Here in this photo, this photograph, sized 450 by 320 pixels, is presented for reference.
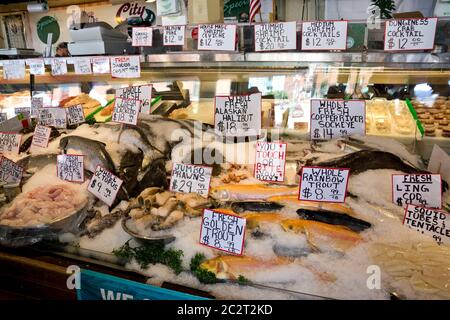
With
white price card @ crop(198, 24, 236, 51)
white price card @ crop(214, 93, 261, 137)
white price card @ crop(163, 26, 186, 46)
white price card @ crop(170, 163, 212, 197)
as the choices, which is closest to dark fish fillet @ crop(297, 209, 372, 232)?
A: white price card @ crop(170, 163, 212, 197)

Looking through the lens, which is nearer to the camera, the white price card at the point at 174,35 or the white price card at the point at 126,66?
the white price card at the point at 174,35

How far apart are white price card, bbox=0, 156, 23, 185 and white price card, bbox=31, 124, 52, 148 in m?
0.30

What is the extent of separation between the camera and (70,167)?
2.26m

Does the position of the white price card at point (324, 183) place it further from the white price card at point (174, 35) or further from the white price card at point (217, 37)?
the white price card at point (174, 35)

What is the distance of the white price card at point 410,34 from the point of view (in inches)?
62.6

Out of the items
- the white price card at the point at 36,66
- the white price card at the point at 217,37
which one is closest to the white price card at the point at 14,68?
the white price card at the point at 36,66

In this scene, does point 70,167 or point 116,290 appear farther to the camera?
point 70,167

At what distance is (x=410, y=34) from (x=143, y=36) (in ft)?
4.96

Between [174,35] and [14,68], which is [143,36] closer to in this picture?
[174,35]

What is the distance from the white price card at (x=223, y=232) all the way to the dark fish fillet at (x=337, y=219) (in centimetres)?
37

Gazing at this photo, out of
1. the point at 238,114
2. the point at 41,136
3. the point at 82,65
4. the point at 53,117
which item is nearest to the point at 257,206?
the point at 238,114

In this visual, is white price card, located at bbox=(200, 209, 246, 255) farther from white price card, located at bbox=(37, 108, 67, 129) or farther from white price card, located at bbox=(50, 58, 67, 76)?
white price card, located at bbox=(37, 108, 67, 129)

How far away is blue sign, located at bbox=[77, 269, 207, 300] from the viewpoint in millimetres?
1434

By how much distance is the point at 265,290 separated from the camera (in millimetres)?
1494
